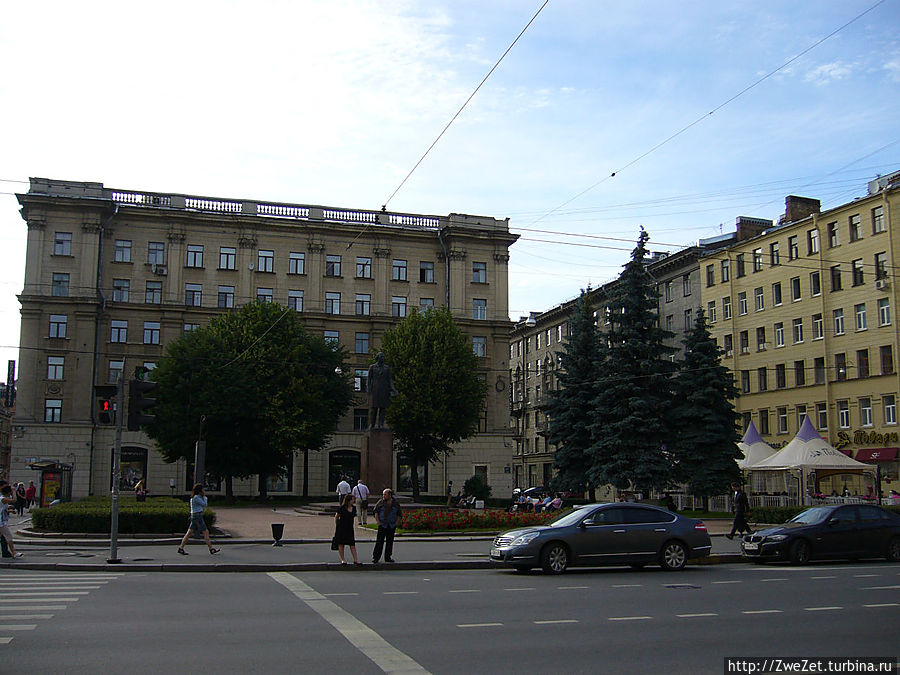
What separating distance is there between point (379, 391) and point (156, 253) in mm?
28953

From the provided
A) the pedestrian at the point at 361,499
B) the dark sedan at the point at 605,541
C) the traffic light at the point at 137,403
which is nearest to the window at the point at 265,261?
the pedestrian at the point at 361,499

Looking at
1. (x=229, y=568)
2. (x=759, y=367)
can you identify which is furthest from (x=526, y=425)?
(x=229, y=568)

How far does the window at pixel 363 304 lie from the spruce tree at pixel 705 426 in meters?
25.4

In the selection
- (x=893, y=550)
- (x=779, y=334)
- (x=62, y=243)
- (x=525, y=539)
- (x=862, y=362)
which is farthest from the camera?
(x=779, y=334)

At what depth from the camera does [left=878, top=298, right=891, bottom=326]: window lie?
4850 cm

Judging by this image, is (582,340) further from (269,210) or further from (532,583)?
(532,583)

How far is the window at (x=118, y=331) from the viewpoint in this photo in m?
57.8

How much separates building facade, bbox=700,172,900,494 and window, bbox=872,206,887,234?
0.06m

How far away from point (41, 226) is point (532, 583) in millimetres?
50386

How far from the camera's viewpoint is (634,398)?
43.6 meters

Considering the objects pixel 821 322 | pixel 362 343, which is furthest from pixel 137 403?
pixel 821 322

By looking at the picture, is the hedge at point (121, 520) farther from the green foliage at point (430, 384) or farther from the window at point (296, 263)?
→ the window at point (296, 263)

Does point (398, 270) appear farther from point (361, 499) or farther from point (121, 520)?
point (121, 520)

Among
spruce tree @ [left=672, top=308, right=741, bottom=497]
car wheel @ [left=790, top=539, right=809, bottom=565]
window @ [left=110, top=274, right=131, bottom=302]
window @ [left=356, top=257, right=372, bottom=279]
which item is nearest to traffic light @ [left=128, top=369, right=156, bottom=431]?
car wheel @ [left=790, top=539, right=809, bottom=565]
